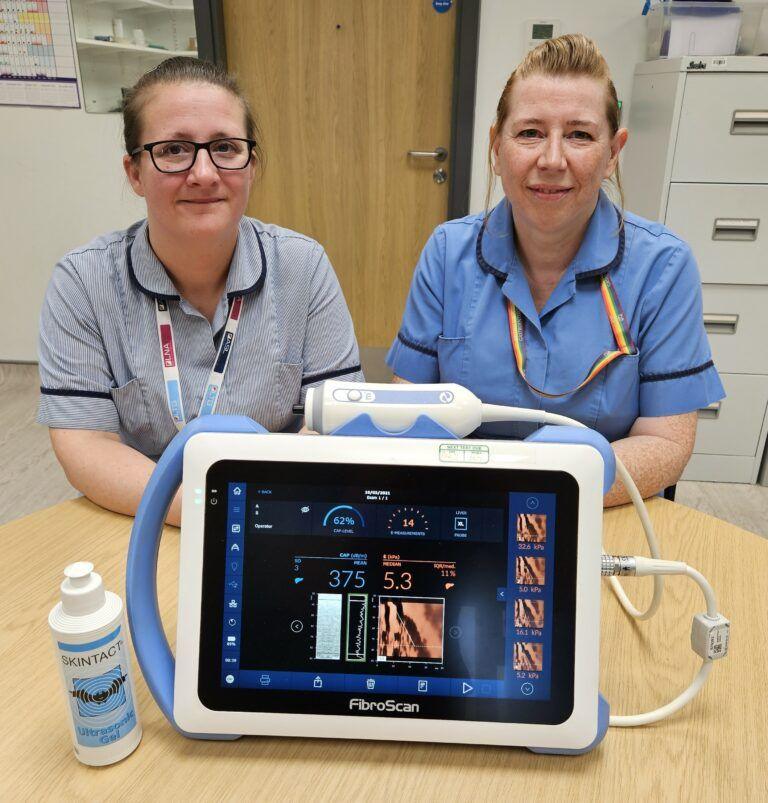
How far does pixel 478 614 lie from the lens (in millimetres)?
609

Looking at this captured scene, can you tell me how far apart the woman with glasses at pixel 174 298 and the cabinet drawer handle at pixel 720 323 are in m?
1.84

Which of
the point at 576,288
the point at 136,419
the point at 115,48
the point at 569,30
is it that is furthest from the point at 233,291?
the point at 115,48

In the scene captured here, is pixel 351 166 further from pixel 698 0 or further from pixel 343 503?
pixel 343 503

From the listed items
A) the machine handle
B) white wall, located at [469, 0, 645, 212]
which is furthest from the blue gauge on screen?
white wall, located at [469, 0, 645, 212]

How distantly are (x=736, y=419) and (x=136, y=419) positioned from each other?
91.3 inches

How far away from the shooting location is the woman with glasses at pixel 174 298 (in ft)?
3.89

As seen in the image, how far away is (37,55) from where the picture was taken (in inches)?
123

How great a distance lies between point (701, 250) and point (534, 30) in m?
1.23

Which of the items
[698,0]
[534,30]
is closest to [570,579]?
[698,0]

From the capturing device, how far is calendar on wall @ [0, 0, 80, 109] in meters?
3.08

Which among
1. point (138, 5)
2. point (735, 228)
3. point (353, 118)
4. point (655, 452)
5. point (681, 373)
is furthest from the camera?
Result: point (353, 118)

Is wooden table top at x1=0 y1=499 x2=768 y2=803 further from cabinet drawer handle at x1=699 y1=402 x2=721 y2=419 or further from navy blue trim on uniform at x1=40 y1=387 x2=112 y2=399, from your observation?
cabinet drawer handle at x1=699 y1=402 x2=721 y2=419

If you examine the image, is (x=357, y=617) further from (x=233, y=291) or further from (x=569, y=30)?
(x=569, y=30)

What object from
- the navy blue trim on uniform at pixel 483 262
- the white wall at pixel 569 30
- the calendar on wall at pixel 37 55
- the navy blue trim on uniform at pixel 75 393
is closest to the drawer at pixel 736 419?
the white wall at pixel 569 30
